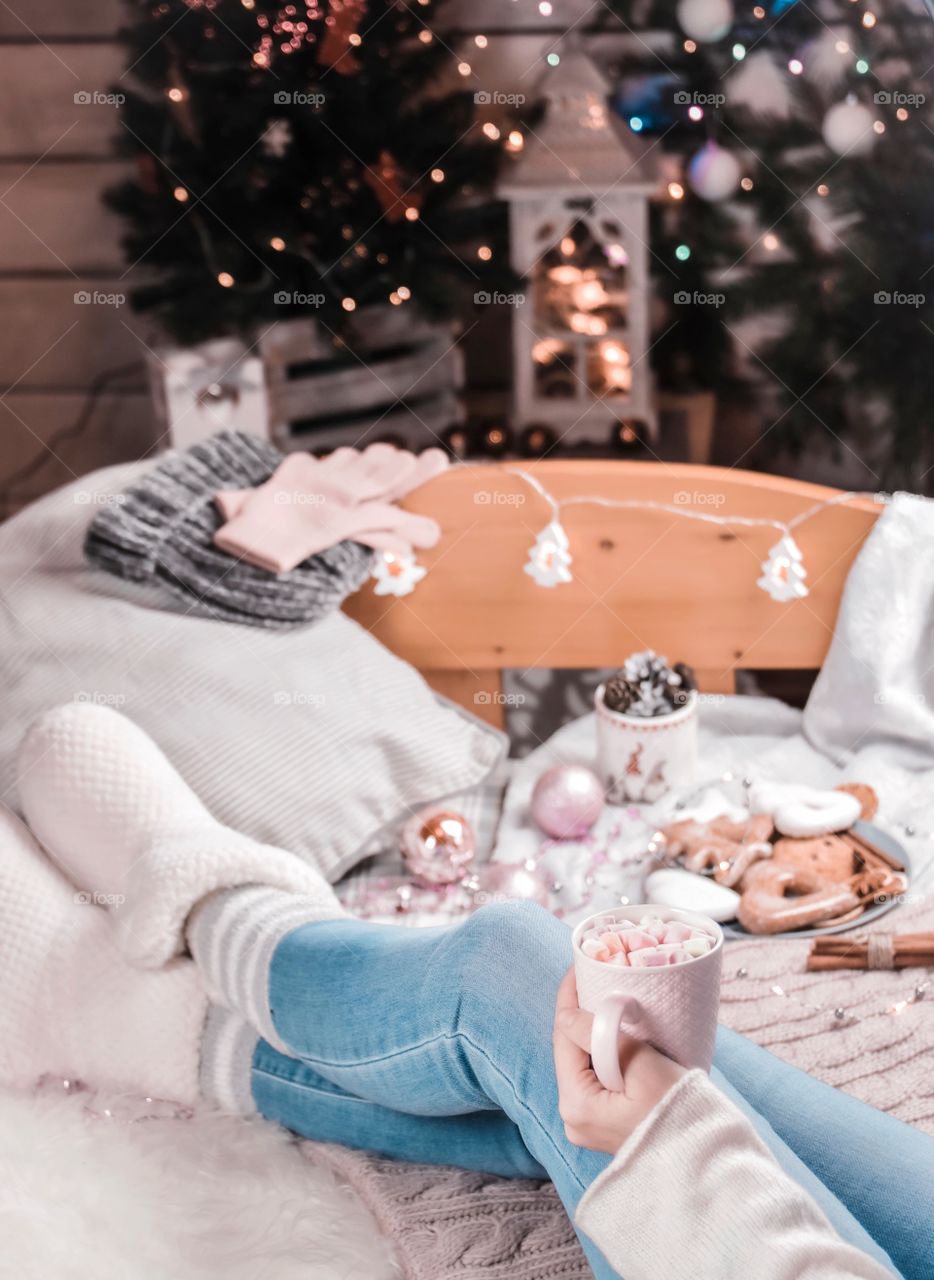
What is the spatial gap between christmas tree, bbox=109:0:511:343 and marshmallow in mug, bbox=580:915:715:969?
4.93 ft

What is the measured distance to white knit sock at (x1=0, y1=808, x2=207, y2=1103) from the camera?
108cm

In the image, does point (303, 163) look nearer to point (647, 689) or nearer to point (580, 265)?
point (580, 265)

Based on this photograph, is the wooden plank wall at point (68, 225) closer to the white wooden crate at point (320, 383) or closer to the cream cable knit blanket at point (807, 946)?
the white wooden crate at point (320, 383)

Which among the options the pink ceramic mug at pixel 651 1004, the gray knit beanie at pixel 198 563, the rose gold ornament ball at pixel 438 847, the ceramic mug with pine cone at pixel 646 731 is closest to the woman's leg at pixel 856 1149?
the pink ceramic mug at pixel 651 1004

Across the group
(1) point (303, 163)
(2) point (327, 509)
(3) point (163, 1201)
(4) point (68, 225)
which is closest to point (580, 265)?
(1) point (303, 163)

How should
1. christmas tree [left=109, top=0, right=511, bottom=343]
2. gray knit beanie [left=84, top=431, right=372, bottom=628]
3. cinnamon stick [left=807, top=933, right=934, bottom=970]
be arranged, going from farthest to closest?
1. christmas tree [left=109, top=0, right=511, bottom=343]
2. gray knit beanie [left=84, top=431, right=372, bottom=628]
3. cinnamon stick [left=807, top=933, right=934, bottom=970]

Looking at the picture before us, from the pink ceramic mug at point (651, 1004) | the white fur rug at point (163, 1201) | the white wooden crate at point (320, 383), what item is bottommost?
the white fur rug at point (163, 1201)

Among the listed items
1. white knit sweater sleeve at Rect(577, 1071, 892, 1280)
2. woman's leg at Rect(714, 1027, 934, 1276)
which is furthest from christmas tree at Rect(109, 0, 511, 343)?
white knit sweater sleeve at Rect(577, 1071, 892, 1280)

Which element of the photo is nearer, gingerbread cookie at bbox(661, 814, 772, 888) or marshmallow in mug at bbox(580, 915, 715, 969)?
marshmallow in mug at bbox(580, 915, 715, 969)

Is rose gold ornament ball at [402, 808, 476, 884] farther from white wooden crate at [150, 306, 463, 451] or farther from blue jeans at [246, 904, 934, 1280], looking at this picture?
white wooden crate at [150, 306, 463, 451]

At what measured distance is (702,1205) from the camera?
649mm

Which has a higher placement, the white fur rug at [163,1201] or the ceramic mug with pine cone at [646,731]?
the ceramic mug with pine cone at [646,731]

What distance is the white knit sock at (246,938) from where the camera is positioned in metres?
1.03

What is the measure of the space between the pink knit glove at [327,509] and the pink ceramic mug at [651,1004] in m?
1.02
